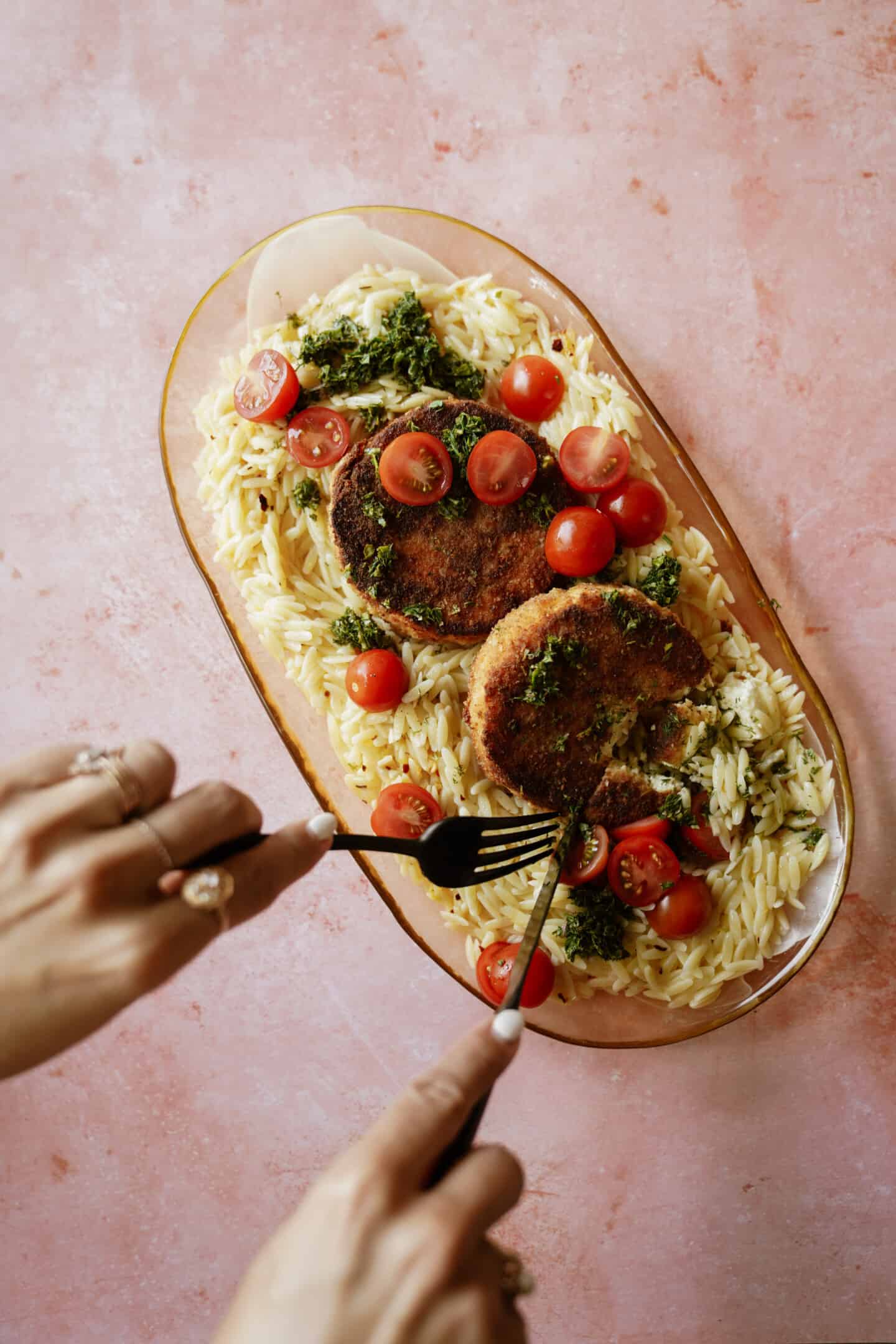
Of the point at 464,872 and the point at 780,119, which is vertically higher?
the point at 780,119

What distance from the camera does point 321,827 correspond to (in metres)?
2.50

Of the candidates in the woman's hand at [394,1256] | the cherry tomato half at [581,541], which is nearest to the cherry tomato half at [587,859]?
the cherry tomato half at [581,541]

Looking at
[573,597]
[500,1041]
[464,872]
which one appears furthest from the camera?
[573,597]

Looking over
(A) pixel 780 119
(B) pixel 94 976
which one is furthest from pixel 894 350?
(B) pixel 94 976

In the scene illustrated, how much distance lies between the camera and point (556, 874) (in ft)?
12.0

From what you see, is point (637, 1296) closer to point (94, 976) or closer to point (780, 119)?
point (94, 976)

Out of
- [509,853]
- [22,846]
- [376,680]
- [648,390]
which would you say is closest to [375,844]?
[509,853]

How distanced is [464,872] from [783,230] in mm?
3254

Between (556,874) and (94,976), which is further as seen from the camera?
(556,874)

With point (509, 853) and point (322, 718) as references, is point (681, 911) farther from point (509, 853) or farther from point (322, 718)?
point (322, 718)

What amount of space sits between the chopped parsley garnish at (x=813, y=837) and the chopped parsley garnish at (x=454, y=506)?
188cm

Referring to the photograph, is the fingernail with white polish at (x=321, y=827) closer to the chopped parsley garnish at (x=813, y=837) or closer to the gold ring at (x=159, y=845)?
the gold ring at (x=159, y=845)

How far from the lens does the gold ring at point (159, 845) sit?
2.16 metres

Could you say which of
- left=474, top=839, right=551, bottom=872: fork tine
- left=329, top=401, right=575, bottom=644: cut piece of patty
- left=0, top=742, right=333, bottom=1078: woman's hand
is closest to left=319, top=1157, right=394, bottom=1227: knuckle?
left=0, top=742, right=333, bottom=1078: woman's hand
